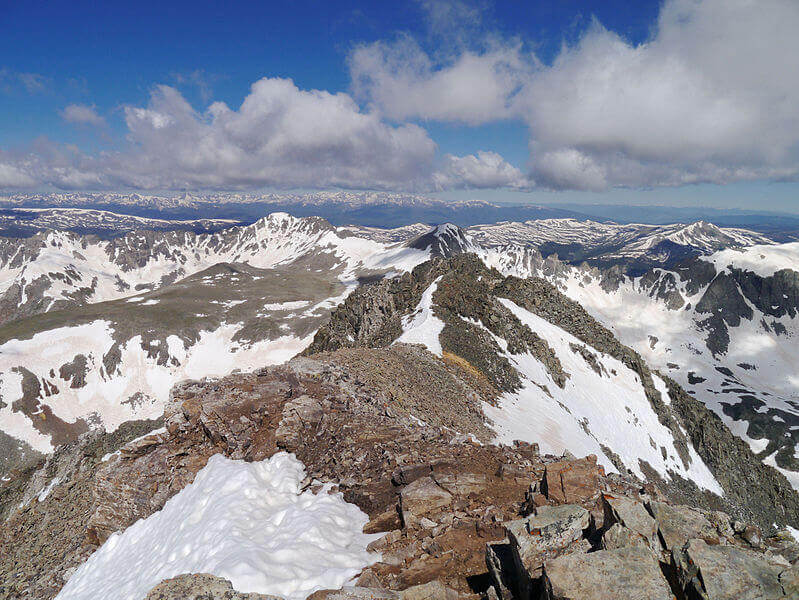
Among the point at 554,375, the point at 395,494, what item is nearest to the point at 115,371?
the point at 554,375

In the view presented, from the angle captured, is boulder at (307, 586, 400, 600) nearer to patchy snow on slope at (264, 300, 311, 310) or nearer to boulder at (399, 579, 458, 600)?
boulder at (399, 579, 458, 600)

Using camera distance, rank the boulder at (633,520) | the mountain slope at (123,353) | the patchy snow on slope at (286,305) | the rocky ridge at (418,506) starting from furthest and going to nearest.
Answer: the patchy snow on slope at (286,305) < the mountain slope at (123,353) < the boulder at (633,520) < the rocky ridge at (418,506)

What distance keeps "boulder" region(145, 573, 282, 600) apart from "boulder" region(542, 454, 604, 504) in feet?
24.7

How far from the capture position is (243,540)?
9797mm

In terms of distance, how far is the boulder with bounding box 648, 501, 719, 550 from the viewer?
287 inches

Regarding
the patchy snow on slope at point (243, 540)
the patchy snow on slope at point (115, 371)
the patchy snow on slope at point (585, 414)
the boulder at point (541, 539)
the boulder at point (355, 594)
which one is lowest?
the patchy snow on slope at point (115, 371)

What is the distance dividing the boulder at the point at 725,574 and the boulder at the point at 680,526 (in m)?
0.95

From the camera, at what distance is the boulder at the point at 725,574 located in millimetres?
5707

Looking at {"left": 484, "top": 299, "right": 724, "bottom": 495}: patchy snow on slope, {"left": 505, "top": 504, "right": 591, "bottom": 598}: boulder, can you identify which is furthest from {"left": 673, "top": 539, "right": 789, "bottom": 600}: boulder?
{"left": 484, "top": 299, "right": 724, "bottom": 495}: patchy snow on slope

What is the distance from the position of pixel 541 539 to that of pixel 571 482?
4.31 metres

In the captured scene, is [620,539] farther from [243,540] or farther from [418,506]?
[243,540]

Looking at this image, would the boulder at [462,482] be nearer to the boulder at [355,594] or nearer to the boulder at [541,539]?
the boulder at [541,539]

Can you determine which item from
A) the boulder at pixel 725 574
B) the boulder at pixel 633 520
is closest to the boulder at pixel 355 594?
the boulder at pixel 633 520

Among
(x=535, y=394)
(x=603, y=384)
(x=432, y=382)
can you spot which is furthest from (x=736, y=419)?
(x=432, y=382)
